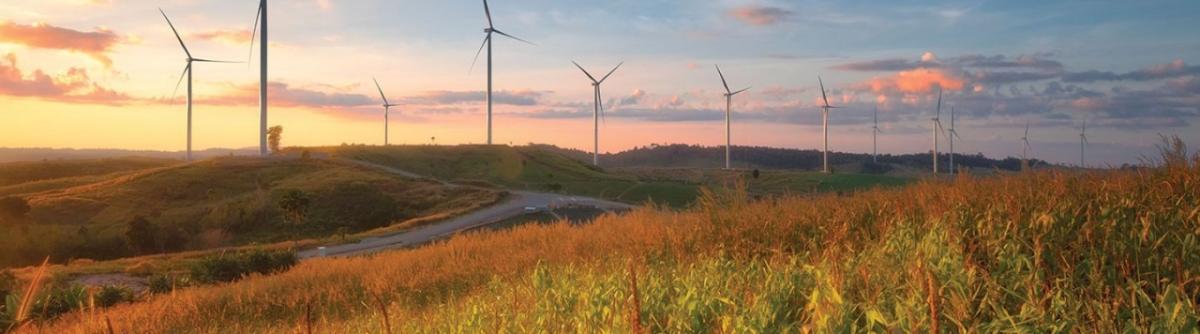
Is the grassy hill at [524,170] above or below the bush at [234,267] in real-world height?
above

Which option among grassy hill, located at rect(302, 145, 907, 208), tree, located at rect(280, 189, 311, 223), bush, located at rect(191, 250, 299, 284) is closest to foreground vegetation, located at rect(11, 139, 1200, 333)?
bush, located at rect(191, 250, 299, 284)

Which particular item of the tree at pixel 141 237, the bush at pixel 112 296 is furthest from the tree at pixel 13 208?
the bush at pixel 112 296

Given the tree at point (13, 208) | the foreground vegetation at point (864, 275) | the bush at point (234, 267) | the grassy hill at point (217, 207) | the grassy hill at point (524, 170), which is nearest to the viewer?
the foreground vegetation at point (864, 275)

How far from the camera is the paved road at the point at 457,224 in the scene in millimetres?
44875

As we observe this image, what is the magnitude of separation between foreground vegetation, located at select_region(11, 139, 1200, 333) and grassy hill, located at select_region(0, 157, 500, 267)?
153ft

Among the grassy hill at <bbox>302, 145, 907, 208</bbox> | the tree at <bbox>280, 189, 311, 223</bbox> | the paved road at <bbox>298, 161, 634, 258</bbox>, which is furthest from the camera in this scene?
the grassy hill at <bbox>302, 145, 907, 208</bbox>

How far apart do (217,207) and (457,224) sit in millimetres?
30774

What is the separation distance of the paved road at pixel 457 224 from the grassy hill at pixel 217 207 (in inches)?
107

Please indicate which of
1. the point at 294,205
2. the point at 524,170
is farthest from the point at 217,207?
the point at 524,170

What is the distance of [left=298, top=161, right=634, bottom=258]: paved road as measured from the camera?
44.9 meters

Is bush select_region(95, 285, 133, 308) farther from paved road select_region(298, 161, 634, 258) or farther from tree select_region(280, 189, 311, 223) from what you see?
tree select_region(280, 189, 311, 223)

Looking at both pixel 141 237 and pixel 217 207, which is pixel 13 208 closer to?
pixel 217 207

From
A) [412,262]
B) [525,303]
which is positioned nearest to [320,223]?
[412,262]

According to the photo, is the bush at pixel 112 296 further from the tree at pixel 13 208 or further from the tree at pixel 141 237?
the tree at pixel 13 208
